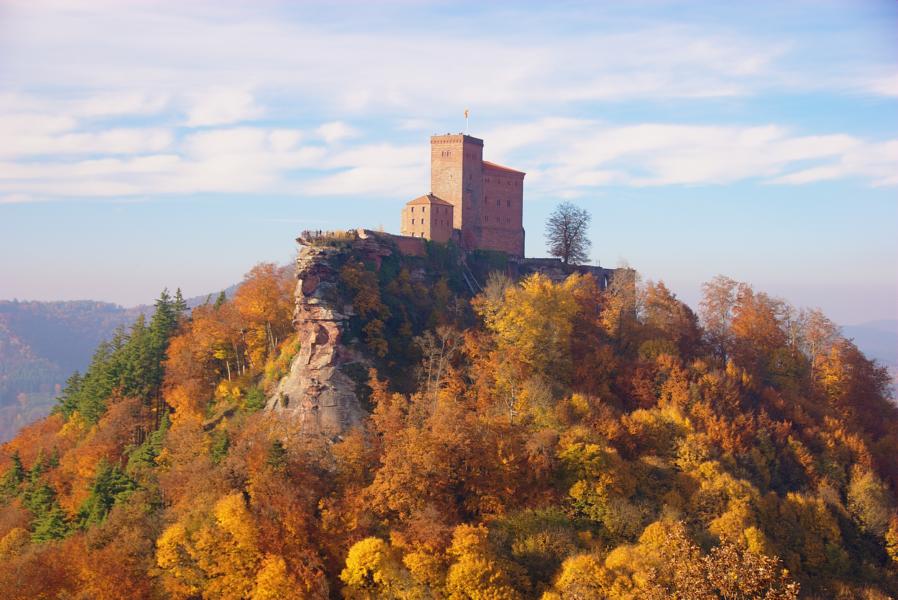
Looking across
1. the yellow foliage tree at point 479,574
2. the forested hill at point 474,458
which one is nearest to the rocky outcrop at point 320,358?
the forested hill at point 474,458

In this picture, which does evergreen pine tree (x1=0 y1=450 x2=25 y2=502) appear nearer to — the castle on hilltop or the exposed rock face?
the exposed rock face

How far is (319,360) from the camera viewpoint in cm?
5394

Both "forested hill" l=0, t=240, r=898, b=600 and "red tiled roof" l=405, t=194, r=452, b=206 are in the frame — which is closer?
"forested hill" l=0, t=240, r=898, b=600

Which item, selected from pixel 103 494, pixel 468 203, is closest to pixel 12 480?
pixel 103 494

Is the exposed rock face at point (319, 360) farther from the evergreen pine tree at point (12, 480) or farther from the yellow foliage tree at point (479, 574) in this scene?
the evergreen pine tree at point (12, 480)

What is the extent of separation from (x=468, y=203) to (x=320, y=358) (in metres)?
25.1

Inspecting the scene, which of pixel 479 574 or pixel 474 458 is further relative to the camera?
pixel 474 458

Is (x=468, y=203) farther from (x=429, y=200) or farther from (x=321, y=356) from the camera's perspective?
(x=321, y=356)

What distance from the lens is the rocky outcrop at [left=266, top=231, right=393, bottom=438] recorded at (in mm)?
51750

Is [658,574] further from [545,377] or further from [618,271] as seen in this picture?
[618,271]

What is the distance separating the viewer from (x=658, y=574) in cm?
3522

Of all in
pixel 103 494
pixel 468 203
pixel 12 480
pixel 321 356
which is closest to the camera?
pixel 103 494

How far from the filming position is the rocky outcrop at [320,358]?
5175cm

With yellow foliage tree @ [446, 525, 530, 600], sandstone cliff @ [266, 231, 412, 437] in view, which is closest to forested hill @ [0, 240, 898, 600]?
yellow foliage tree @ [446, 525, 530, 600]
